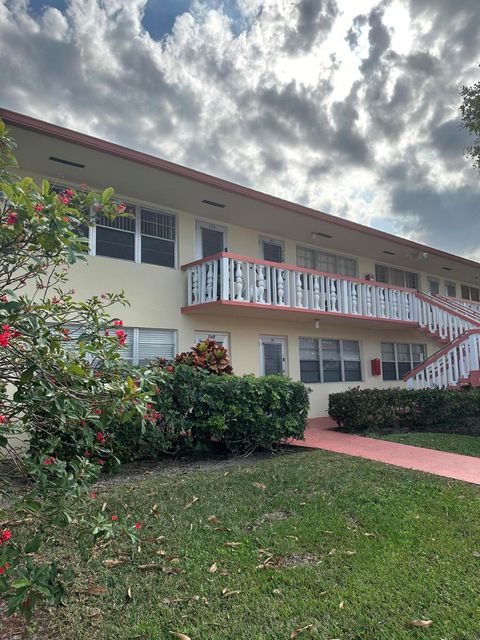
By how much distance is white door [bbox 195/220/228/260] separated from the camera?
34.7 feet

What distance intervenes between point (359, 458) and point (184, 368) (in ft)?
10.7

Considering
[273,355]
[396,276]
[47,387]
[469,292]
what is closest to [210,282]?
[273,355]

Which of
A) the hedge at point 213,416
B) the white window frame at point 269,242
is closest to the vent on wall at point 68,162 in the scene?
the hedge at point 213,416

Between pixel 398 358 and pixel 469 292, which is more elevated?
pixel 469 292

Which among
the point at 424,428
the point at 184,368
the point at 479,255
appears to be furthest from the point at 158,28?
the point at 479,255

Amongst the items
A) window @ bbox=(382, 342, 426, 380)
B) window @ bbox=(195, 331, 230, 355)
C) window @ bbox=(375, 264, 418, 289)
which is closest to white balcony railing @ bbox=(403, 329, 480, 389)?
window @ bbox=(382, 342, 426, 380)

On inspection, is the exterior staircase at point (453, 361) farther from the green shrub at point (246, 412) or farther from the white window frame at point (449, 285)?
the white window frame at point (449, 285)

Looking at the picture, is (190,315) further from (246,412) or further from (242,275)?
(246,412)

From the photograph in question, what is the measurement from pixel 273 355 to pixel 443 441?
478 cm

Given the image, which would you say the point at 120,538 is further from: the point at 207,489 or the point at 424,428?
the point at 424,428

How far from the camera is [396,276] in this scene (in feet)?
52.4

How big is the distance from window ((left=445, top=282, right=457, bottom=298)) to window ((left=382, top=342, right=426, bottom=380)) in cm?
424

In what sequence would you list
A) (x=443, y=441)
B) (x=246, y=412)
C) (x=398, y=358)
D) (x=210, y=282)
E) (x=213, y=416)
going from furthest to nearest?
(x=398, y=358) → (x=210, y=282) → (x=443, y=441) → (x=246, y=412) → (x=213, y=416)

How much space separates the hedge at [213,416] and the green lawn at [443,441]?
262 cm
